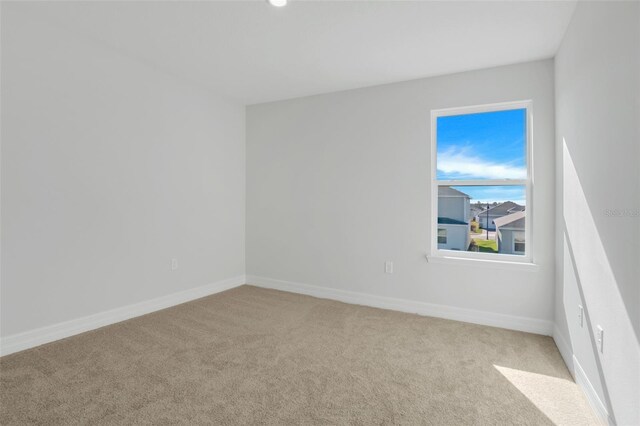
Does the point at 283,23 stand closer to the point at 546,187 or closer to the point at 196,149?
the point at 196,149

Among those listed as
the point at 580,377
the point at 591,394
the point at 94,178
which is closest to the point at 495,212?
the point at 580,377

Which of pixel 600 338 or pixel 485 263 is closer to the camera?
pixel 600 338

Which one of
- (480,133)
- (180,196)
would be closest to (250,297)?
(180,196)

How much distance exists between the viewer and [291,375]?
2.14m

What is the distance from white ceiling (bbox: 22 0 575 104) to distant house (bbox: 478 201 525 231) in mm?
1340

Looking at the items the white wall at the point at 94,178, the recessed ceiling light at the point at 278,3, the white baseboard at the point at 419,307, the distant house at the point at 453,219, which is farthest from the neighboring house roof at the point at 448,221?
the white wall at the point at 94,178

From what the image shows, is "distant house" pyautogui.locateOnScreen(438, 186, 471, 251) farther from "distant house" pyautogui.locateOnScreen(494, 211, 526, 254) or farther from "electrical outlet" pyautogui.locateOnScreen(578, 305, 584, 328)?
"electrical outlet" pyautogui.locateOnScreen(578, 305, 584, 328)

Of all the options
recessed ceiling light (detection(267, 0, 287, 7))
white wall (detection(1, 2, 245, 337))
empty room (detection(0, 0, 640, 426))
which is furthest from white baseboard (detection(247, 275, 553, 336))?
recessed ceiling light (detection(267, 0, 287, 7))

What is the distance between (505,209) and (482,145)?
26.6 inches

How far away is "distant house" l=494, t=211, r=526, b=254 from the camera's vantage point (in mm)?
3074

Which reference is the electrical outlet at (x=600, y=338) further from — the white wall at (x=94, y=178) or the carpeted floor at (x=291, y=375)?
the white wall at (x=94, y=178)

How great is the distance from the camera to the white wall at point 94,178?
Answer: 2.38 m

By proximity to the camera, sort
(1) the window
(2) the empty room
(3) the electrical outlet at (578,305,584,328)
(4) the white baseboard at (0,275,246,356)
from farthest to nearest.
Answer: (1) the window < (4) the white baseboard at (0,275,246,356) < (3) the electrical outlet at (578,305,584,328) < (2) the empty room

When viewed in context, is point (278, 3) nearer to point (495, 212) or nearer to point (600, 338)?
point (495, 212)
